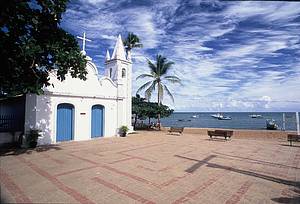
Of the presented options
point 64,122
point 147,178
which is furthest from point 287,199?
point 64,122

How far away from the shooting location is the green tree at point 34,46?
29.7 ft

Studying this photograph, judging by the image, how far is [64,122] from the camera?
53.9 feet

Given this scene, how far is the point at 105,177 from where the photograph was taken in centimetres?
789

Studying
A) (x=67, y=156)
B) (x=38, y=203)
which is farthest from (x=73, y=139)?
(x=38, y=203)

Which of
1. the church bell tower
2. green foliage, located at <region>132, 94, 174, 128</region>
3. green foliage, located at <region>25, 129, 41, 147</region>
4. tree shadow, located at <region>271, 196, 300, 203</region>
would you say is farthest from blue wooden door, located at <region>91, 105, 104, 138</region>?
tree shadow, located at <region>271, 196, 300, 203</region>

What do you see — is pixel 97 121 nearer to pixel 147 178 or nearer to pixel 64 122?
pixel 64 122

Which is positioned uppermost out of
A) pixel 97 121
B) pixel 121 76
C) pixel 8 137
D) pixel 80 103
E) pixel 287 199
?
pixel 121 76

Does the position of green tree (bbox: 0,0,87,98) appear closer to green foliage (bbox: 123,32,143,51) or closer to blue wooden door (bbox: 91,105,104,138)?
blue wooden door (bbox: 91,105,104,138)

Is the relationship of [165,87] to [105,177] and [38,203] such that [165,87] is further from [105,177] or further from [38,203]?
Answer: [38,203]

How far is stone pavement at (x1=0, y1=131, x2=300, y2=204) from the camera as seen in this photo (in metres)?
6.16

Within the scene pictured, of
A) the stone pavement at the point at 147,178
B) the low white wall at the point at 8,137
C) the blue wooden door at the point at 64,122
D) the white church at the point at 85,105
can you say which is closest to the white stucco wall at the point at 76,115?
the white church at the point at 85,105

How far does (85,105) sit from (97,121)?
2.02 metres

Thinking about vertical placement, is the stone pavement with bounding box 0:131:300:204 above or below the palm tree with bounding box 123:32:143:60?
below

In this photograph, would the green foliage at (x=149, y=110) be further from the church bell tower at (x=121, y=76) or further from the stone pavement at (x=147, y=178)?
the stone pavement at (x=147, y=178)
